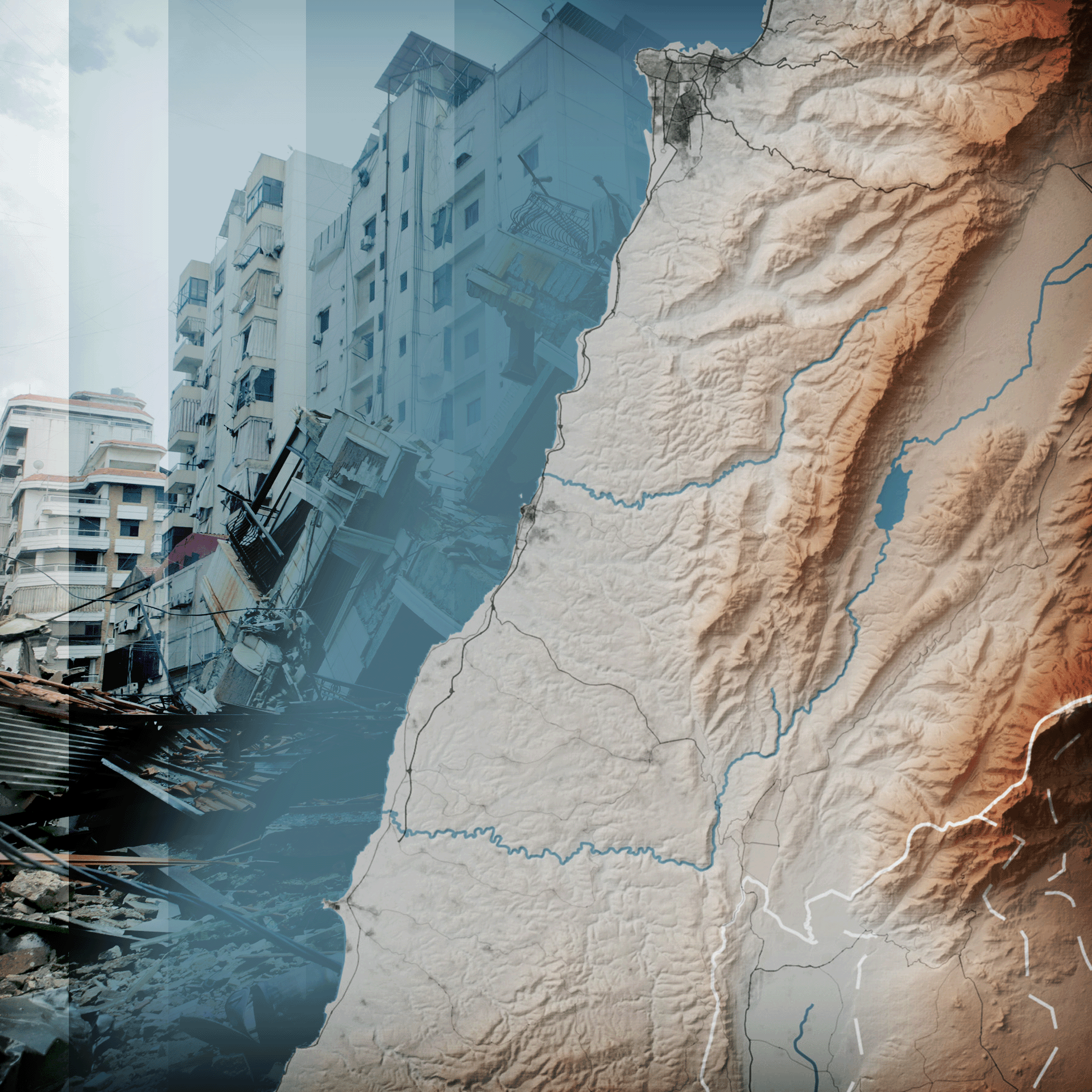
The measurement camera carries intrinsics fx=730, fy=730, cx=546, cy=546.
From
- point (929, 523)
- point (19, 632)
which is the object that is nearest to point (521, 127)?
point (929, 523)

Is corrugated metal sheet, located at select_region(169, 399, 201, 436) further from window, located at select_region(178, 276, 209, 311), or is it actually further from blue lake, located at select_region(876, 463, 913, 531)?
blue lake, located at select_region(876, 463, 913, 531)

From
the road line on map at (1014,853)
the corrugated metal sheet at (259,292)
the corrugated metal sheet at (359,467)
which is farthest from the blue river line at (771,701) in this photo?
the corrugated metal sheet at (259,292)

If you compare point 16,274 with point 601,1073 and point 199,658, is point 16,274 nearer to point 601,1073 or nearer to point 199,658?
point 199,658

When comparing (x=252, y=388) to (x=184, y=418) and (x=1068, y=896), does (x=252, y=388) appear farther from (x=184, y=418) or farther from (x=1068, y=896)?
(x=1068, y=896)

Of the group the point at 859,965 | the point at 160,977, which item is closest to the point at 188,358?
the point at 160,977

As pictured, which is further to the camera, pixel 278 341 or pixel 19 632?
pixel 278 341

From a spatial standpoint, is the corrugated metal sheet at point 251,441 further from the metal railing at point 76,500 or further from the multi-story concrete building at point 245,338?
the metal railing at point 76,500

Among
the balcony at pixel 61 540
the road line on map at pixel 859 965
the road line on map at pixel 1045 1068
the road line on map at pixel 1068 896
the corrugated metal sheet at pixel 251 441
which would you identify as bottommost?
the road line on map at pixel 1045 1068
